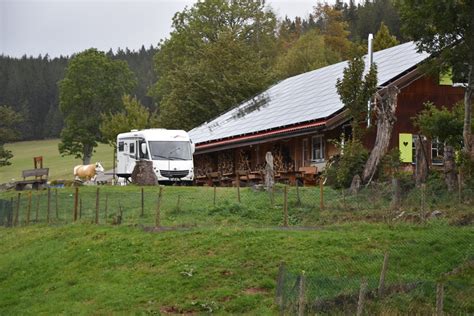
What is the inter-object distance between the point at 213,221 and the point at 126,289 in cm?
562

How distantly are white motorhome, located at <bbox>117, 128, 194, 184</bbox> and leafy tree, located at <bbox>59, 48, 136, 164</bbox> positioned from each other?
1614 inches

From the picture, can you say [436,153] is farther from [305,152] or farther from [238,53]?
[238,53]

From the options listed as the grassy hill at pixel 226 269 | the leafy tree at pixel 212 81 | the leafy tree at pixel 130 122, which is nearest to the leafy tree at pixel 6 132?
the leafy tree at pixel 130 122

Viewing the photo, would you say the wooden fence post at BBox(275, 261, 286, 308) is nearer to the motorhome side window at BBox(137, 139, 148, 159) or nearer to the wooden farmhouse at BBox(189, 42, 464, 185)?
the wooden farmhouse at BBox(189, 42, 464, 185)

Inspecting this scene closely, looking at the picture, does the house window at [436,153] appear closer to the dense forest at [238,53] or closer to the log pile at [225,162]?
the dense forest at [238,53]

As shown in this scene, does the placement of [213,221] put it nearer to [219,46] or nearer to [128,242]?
[128,242]

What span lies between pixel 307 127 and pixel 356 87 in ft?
17.8

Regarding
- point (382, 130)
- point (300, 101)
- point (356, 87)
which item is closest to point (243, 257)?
point (382, 130)

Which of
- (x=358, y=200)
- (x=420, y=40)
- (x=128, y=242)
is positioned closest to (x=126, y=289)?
(x=128, y=242)

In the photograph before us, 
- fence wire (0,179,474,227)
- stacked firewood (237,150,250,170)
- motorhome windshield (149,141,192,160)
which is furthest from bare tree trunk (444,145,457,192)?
stacked firewood (237,150,250,170)

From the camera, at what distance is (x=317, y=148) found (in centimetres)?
3497

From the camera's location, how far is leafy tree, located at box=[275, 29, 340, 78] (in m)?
67.2

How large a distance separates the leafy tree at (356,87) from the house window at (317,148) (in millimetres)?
6843

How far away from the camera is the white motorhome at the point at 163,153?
3688 cm
